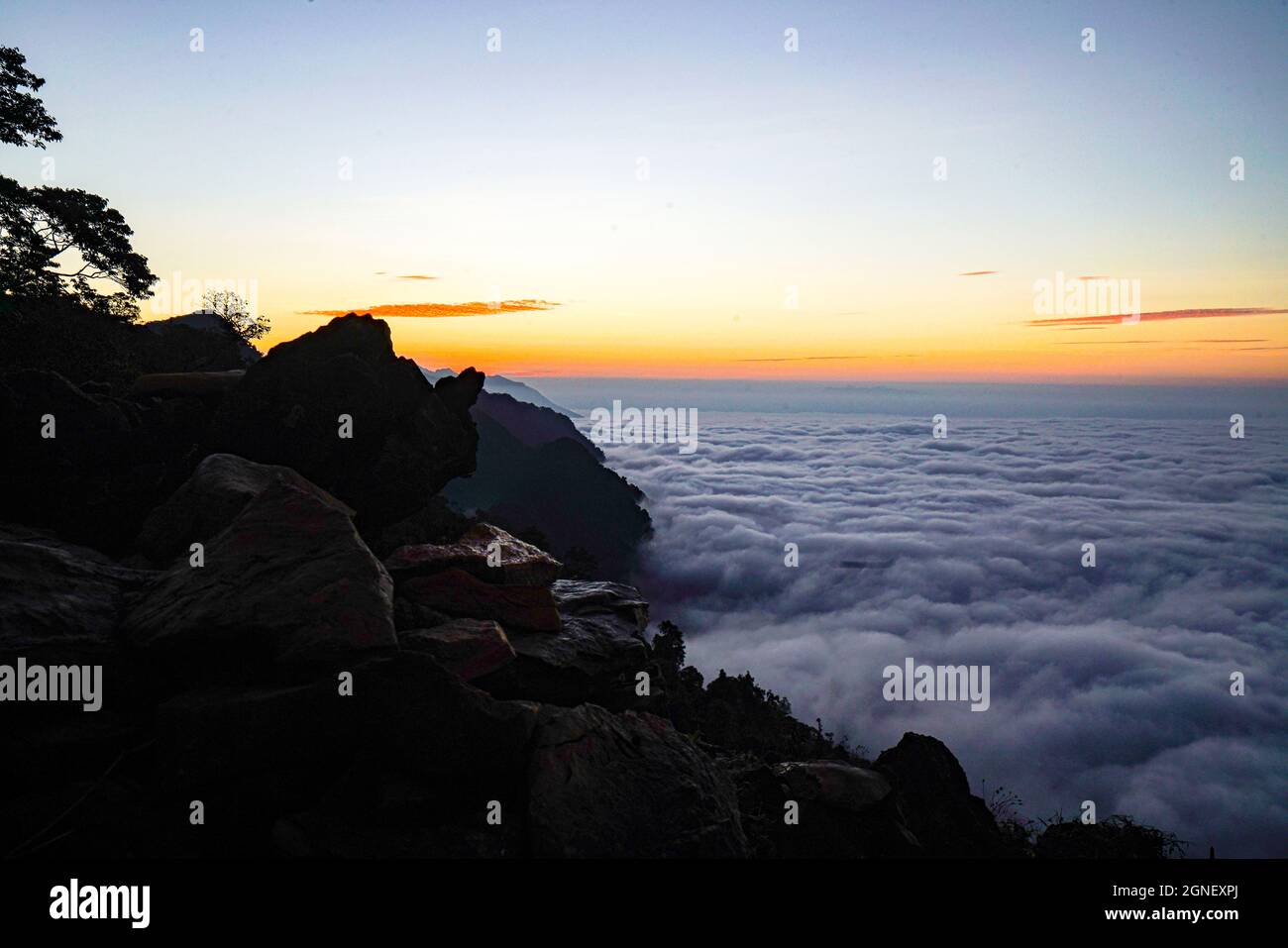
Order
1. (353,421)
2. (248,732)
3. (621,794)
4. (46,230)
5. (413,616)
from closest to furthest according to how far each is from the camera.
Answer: (248,732) → (621,794) → (413,616) → (353,421) → (46,230)

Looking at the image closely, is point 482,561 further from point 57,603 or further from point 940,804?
point 940,804

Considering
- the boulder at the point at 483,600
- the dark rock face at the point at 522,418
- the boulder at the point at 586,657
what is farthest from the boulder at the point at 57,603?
the dark rock face at the point at 522,418

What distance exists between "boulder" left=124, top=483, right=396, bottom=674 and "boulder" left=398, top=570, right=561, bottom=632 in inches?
60.4

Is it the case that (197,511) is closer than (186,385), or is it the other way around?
(197,511)

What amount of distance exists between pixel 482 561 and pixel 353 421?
525 centimetres

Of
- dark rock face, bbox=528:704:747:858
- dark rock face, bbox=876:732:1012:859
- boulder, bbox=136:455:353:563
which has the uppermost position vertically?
boulder, bbox=136:455:353:563

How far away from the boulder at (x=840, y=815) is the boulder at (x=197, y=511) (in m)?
9.37

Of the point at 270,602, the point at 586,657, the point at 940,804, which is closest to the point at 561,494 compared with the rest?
the point at 940,804

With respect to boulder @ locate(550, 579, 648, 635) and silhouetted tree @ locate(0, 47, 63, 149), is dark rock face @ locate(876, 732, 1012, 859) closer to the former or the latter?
boulder @ locate(550, 579, 648, 635)

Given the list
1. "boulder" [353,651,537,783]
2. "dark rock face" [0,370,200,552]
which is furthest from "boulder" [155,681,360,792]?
"dark rock face" [0,370,200,552]

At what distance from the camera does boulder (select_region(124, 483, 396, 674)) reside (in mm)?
8281

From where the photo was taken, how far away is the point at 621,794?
8688mm

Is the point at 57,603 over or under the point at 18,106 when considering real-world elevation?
under
